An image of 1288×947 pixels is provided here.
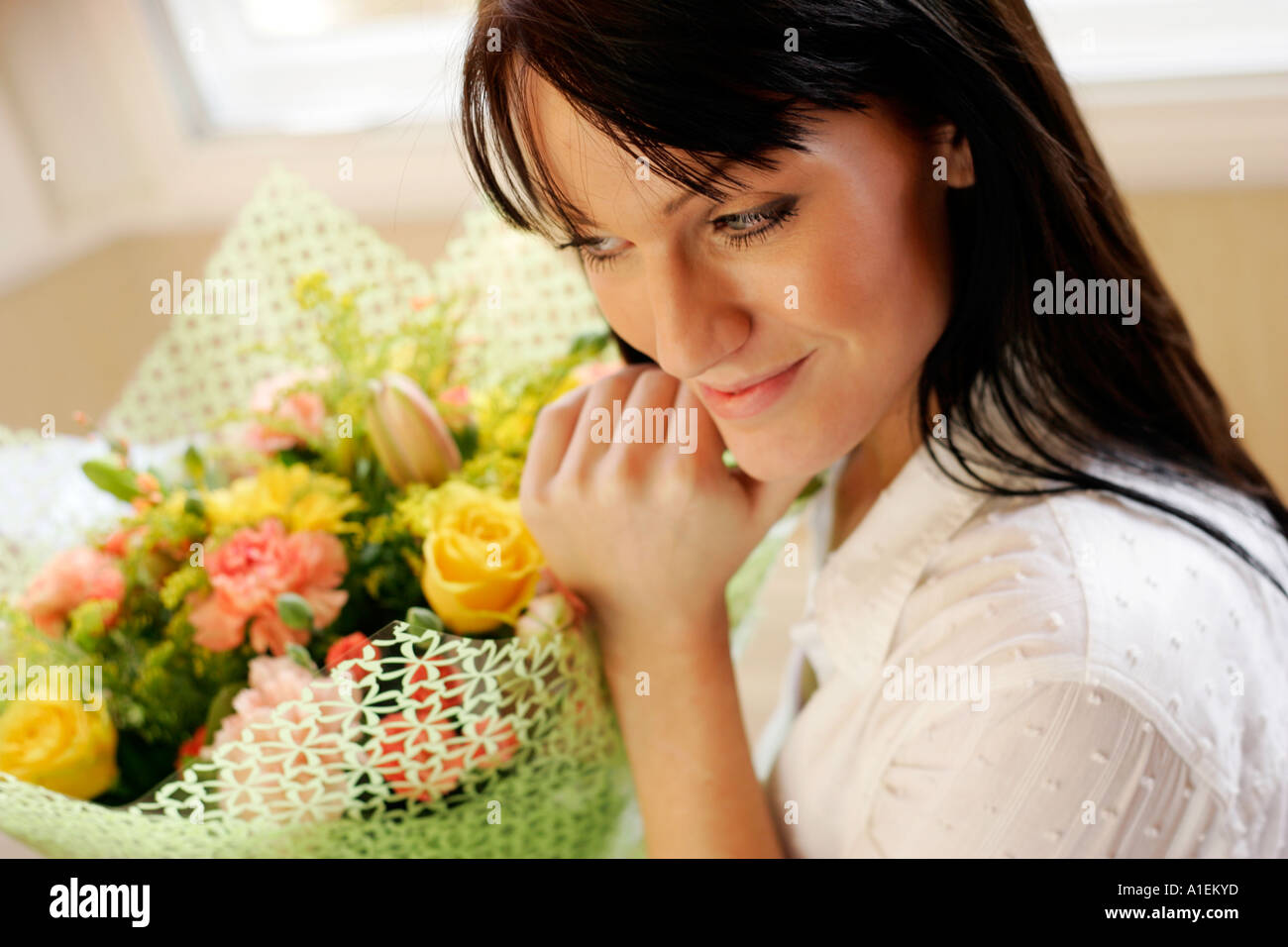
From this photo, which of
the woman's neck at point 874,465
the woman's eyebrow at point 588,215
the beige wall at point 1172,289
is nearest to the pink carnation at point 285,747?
the woman's eyebrow at point 588,215

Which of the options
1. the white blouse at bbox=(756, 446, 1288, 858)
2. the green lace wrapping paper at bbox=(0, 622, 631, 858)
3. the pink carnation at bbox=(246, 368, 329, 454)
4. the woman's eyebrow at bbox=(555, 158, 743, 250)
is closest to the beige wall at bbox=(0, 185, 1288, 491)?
the white blouse at bbox=(756, 446, 1288, 858)

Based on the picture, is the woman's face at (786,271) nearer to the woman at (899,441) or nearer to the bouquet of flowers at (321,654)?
the woman at (899,441)

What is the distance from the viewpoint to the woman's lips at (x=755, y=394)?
72cm

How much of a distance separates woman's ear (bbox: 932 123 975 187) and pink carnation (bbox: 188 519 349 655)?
0.47 meters

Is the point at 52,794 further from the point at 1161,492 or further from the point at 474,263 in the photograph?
the point at 1161,492

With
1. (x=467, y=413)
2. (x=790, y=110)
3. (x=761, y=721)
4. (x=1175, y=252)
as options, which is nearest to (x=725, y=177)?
(x=790, y=110)

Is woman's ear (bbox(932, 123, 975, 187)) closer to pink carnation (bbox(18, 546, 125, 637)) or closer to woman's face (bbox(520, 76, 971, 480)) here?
woman's face (bbox(520, 76, 971, 480))

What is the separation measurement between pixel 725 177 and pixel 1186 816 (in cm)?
49

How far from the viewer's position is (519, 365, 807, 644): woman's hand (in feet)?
2.52

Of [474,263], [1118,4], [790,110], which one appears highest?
[1118,4]

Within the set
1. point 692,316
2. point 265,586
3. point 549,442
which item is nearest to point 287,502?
point 265,586

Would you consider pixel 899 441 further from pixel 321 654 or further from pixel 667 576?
pixel 321 654
